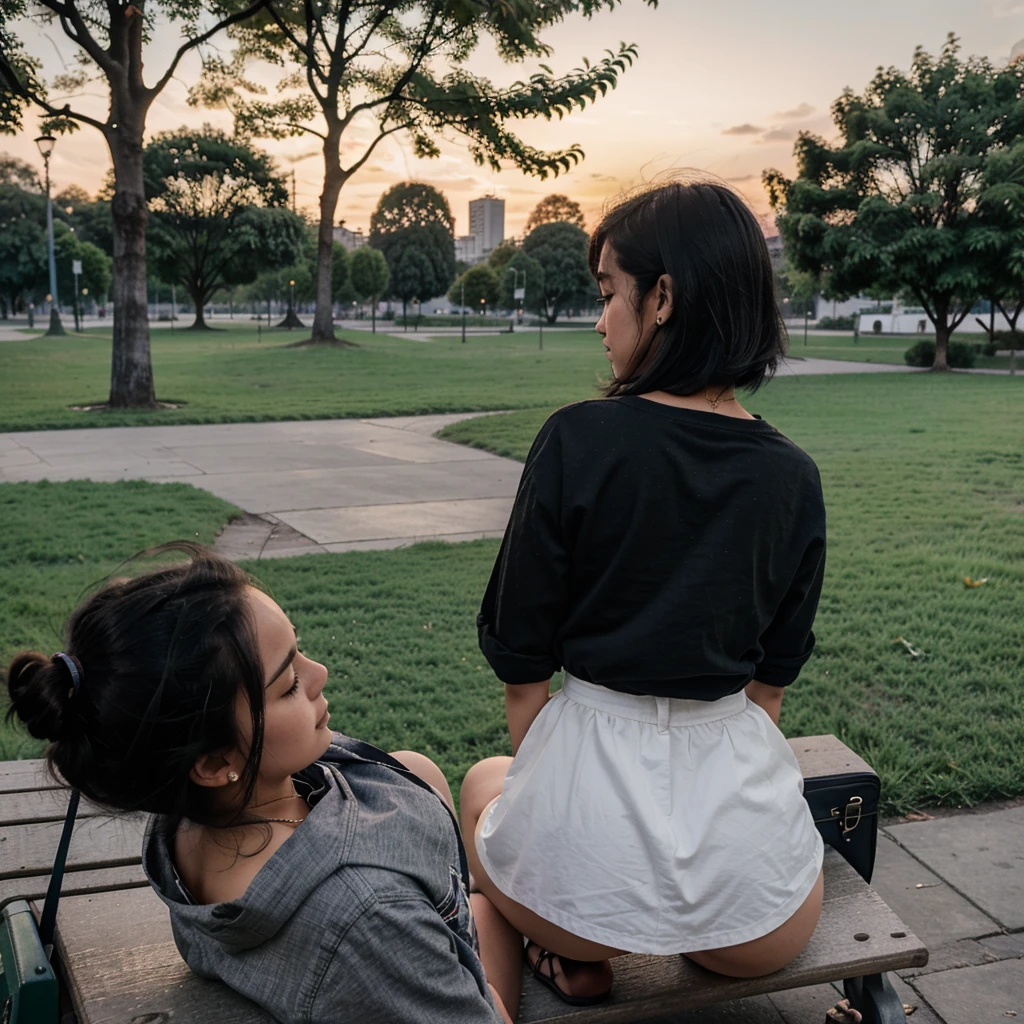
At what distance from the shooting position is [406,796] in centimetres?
149

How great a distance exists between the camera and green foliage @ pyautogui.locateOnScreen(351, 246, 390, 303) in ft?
231

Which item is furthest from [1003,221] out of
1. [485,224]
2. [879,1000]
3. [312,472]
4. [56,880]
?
[485,224]

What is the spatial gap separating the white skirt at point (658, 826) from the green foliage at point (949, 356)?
89.8ft

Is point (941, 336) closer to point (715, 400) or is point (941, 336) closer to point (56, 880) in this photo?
point (715, 400)

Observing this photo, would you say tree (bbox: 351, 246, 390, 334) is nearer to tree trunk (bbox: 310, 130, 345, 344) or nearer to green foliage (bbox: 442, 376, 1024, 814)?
tree trunk (bbox: 310, 130, 345, 344)

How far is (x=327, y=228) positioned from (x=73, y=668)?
28.3 m

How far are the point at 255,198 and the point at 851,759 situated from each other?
174ft

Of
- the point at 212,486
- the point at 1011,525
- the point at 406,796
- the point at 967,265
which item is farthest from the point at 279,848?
the point at 967,265

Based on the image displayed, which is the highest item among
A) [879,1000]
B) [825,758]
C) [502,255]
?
[502,255]

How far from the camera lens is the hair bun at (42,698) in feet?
3.96

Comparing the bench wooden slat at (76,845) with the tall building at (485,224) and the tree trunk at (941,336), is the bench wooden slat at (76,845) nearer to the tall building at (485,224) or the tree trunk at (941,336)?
the tree trunk at (941,336)

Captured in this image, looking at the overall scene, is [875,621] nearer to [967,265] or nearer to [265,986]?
[265,986]

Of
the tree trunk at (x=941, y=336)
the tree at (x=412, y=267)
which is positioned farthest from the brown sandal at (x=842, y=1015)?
the tree at (x=412, y=267)

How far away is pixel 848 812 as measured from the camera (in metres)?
2.12
